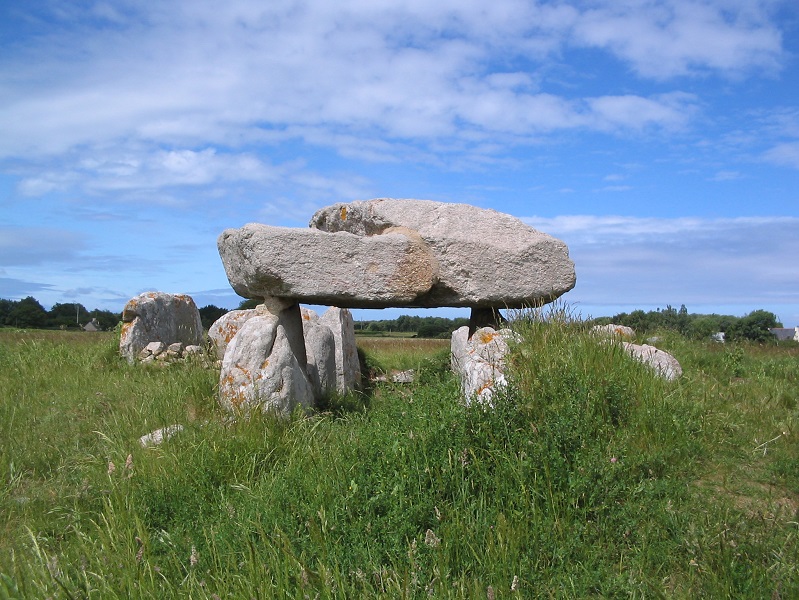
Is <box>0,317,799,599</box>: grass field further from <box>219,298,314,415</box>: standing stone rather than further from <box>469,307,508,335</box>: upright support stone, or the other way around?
<box>469,307,508,335</box>: upright support stone

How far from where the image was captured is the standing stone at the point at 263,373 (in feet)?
28.1

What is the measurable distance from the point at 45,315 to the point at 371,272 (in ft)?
64.6

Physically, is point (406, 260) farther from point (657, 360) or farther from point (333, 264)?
point (657, 360)

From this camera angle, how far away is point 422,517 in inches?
204

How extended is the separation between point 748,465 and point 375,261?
4747 mm

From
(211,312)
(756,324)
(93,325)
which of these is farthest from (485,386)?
A: (93,325)

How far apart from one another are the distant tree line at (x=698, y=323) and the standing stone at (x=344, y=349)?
4166 millimetres

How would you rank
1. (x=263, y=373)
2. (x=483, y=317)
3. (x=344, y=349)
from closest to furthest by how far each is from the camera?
(x=263, y=373)
(x=483, y=317)
(x=344, y=349)

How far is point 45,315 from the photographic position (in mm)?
24984

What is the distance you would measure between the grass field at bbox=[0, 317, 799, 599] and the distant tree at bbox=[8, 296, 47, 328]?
16759 mm

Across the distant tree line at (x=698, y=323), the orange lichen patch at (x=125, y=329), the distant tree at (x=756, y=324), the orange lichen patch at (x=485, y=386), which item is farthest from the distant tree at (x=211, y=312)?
the orange lichen patch at (x=485, y=386)

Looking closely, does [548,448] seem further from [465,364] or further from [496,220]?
[496,220]

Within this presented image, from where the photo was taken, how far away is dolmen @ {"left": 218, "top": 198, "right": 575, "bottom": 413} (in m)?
8.98

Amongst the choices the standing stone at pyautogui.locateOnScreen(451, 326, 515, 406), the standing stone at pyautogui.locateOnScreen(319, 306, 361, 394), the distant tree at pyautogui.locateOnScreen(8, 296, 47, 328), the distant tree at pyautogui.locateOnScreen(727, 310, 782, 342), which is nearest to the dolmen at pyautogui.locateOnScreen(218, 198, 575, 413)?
the standing stone at pyautogui.locateOnScreen(451, 326, 515, 406)
